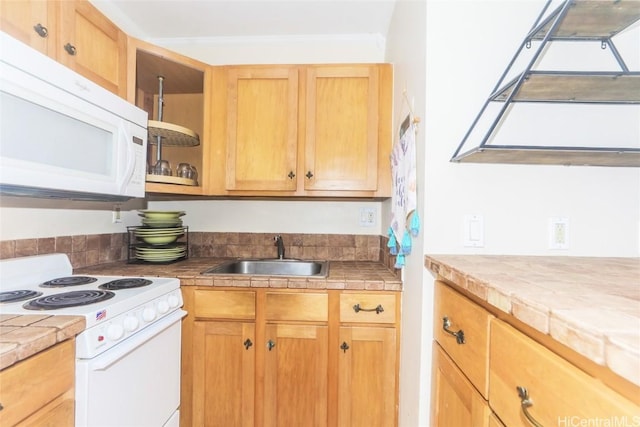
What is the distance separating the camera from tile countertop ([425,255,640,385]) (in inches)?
14.3

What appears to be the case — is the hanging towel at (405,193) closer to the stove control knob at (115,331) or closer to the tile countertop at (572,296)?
the tile countertop at (572,296)

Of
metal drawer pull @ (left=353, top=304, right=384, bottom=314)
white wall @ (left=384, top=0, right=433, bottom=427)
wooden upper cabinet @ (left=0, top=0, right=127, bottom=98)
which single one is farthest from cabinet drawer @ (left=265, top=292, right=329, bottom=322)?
wooden upper cabinet @ (left=0, top=0, right=127, bottom=98)

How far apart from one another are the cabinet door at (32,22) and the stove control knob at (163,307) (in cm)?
109

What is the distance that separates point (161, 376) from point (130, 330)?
1.12 feet

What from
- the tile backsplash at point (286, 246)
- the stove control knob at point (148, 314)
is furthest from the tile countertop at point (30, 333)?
the tile backsplash at point (286, 246)

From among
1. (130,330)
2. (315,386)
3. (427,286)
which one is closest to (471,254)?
(427,286)

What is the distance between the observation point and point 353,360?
1397 millimetres

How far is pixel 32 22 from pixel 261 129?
1000 millimetres

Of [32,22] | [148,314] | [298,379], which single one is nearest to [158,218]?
[148,314]

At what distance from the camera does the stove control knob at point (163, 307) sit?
120cm

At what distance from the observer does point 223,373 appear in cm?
142

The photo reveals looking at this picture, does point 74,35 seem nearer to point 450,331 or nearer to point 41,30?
point 41,30

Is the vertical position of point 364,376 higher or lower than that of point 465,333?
lower

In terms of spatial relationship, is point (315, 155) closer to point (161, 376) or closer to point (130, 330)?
point (130, 330)
